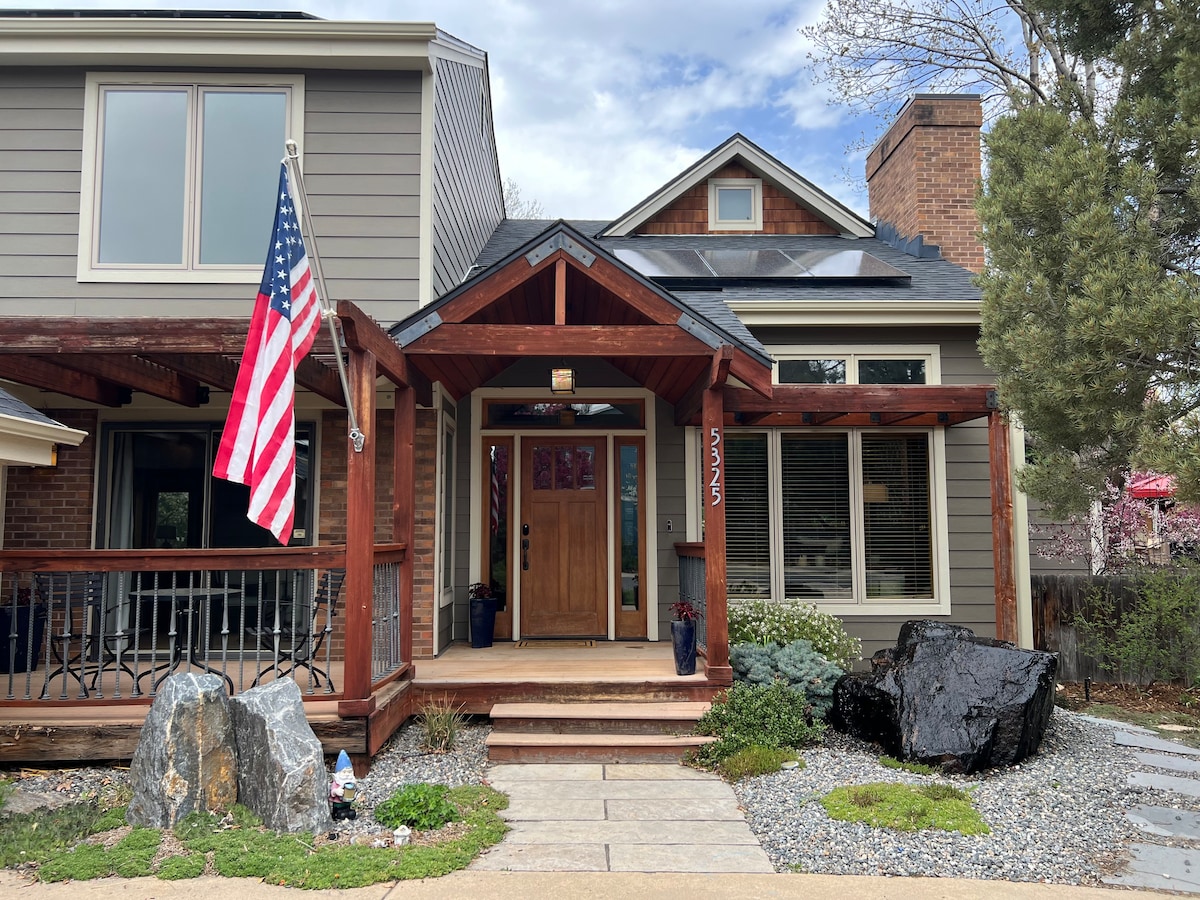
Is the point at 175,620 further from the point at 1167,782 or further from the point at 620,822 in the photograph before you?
the point at 1167,782

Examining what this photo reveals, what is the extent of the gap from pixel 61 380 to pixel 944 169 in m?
9.36

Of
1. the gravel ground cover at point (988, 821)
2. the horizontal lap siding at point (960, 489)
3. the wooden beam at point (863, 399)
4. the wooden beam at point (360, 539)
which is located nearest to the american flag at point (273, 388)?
the wooden beam at point (360, 539)

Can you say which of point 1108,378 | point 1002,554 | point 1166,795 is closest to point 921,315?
point 1002,554

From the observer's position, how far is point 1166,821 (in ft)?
14.9

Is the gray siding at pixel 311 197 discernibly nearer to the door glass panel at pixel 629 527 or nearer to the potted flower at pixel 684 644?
the door glass panel at pixel 629 527

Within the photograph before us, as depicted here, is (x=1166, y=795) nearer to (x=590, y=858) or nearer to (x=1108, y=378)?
(x=1108, y=378)

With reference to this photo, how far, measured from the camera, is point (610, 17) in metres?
19.4

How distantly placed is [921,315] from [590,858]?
6235mm

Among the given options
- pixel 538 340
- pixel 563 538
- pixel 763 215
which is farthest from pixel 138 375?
pixel 763 215

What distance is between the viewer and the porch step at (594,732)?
554 centimetres

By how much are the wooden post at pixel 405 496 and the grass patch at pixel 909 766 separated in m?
3.42

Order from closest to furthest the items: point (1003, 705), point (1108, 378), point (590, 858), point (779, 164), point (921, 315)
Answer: point (590, 858), point (1108, 378), point (1003, 705), point (921, 315), point (779, 164)

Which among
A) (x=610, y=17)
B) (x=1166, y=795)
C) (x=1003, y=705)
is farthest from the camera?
(x=610, y=17)

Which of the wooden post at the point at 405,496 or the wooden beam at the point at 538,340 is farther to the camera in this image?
the wooden post at the point at 405,496
